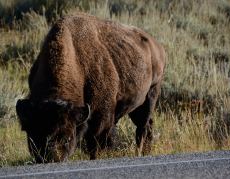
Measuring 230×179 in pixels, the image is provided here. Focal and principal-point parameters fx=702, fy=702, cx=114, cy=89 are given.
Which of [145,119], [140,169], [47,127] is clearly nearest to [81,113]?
[47,127]

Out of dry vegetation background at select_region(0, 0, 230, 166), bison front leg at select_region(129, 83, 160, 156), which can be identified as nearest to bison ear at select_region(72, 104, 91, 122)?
dry vegetation background at select_region(0, 0, 230, 166)

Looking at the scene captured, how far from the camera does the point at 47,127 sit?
24.8 ft

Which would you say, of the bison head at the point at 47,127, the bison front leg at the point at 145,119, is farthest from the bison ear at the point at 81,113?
the bison front leg at the point at 145,119

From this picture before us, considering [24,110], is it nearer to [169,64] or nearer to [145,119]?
[145,119]

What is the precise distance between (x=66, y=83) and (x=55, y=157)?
108cm

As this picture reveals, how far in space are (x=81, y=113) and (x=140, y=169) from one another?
1.60m

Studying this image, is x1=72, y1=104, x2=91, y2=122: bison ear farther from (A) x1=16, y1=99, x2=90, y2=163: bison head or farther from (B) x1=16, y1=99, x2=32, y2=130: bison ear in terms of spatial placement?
(B) x1=16, y1=99, x2=32, y2=130: bison ear

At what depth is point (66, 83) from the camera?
8.26 meters

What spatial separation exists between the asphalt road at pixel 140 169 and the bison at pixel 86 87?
2.00 ft

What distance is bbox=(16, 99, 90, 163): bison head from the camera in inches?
296

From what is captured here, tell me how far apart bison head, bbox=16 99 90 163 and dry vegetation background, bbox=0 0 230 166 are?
0.92 meters

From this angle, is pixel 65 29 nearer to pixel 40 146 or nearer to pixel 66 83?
pixel 66 83

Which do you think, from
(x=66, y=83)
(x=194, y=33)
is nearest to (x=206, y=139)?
(x=66, y=83)

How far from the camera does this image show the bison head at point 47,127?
7508mm
